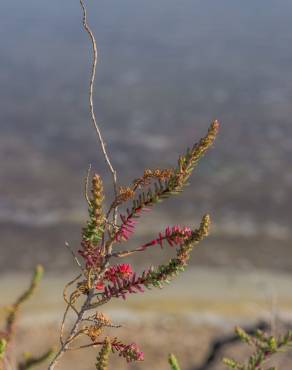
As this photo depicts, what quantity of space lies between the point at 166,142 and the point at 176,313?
7232 mm

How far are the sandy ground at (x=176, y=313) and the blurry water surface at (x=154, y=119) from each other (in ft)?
1.94

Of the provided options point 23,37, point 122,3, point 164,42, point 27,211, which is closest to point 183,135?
point 27,211

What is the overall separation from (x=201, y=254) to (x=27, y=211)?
4245mm

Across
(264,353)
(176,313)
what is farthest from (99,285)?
(176,313)

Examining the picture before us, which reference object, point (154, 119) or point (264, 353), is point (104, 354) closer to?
point (264, 353)

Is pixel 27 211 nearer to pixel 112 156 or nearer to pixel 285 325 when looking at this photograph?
pixel 112 156

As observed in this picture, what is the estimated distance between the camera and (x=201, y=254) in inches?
525

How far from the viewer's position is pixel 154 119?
731 inches

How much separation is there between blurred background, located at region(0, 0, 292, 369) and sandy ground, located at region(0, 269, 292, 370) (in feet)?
0.14

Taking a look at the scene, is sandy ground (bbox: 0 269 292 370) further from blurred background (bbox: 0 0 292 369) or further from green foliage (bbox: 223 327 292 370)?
green foliage (bbox: 223 327 292 370)

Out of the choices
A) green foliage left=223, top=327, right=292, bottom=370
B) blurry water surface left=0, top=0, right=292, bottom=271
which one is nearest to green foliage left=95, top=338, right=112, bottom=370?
green foliage left=223, top=327, right=292, bottom=370

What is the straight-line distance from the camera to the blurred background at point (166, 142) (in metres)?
12.5

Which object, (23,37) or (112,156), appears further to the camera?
(23,37)

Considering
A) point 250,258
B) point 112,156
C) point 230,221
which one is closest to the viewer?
point 250,258
